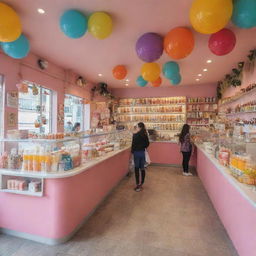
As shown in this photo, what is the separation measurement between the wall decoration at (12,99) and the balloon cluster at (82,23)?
2.10 meters

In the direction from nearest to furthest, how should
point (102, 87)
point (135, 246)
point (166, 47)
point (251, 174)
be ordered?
point (251, 174) < point (135, 246) < point (166, 47) < point (102, 87)

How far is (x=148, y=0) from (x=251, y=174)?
8.19 feet

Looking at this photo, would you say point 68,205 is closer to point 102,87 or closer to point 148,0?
point 148,0

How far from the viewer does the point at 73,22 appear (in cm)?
247

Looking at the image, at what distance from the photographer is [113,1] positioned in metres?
2.38

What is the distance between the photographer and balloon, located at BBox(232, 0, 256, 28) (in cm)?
212

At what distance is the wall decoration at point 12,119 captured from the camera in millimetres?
3725

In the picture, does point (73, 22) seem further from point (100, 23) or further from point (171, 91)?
point (171, 91)

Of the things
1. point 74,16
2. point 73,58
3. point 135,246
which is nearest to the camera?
point 135,246

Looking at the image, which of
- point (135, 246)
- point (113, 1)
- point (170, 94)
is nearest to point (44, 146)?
point (135, 246)

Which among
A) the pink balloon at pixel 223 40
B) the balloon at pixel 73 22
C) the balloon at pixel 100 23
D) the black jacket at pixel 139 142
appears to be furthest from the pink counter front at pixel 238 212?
the balloon at pixel 73 22

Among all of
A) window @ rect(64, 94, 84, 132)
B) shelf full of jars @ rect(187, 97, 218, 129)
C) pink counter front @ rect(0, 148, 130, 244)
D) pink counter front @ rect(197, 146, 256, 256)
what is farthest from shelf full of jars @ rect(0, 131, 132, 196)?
shelf full of jars @ rect(187, 97, 218, 129)

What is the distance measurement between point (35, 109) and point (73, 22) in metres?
2.95

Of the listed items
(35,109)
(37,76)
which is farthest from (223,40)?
(35,109)
